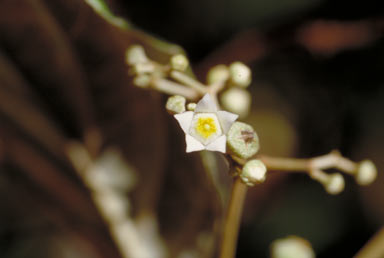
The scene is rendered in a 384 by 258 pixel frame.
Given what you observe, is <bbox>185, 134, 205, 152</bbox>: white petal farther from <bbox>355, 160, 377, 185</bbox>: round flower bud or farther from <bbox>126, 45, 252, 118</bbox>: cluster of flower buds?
<bbox>355, 160, 377, 185</bbox>: round flower bud

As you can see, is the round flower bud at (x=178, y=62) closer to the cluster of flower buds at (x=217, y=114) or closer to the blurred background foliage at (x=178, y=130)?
the cluster of flower buds at (x=217, y=114)

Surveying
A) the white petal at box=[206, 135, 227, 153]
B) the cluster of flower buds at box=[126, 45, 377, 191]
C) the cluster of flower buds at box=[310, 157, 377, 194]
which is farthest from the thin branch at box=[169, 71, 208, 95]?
the cluster of flower buds at box=[310, 157, 377, 194]

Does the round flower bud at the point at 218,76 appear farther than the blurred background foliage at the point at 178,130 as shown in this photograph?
No

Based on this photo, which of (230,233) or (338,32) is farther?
(338,32)

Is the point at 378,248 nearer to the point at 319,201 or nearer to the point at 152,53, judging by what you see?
the point at 319,201

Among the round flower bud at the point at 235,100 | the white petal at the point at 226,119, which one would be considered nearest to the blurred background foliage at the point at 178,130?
the round flower bud at the point at 235,100

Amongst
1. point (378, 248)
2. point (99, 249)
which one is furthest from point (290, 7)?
point (99, 249)

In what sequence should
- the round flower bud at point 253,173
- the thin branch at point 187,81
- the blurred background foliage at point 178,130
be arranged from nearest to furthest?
the round flower bud at point 253,173
the thin branch at point 187,81
the blurred background foliage at point 178,130
